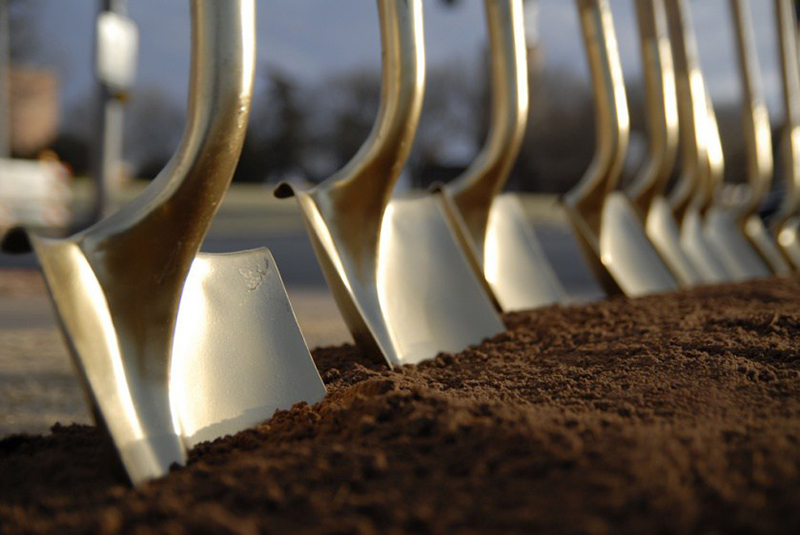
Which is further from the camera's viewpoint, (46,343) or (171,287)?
(46,343)

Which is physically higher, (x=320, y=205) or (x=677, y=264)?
(x=320, y=205)

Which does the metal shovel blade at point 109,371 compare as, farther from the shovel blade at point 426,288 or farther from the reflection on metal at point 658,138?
the reflection on metal at point 658,138

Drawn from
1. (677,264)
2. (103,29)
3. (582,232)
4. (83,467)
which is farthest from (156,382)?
(103,29)

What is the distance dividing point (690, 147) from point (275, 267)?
2.24m

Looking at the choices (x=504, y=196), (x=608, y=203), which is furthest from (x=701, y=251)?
(x=504, y=196)

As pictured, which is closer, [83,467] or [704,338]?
[83,467]

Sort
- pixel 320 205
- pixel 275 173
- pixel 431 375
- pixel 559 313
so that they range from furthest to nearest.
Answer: pixel 275 173 < pixel 559 313 < pixel 320 205 < pixel 431 375

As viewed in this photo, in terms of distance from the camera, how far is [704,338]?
1.07m

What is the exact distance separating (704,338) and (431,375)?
0.39 m

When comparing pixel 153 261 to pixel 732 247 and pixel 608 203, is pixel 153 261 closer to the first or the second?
pixel 608 203

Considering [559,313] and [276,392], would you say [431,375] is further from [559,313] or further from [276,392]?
[559,313]

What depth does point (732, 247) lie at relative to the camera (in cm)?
293

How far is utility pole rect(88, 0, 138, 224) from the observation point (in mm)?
2863

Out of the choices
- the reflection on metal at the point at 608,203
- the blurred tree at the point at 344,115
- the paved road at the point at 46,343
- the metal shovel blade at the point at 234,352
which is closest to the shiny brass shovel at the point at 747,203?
the reflection on metal at the point at 608,203
